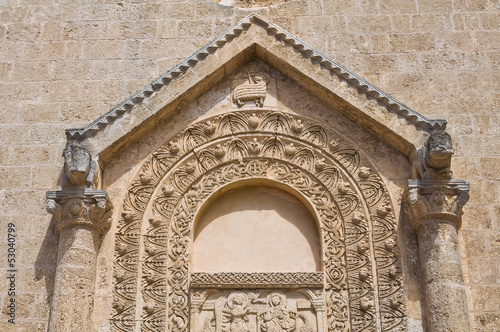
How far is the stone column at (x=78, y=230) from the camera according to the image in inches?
340

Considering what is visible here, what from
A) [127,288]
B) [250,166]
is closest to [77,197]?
[127,288]

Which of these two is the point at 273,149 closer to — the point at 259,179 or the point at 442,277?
the point at 259,179

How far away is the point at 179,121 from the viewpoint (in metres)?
10.0

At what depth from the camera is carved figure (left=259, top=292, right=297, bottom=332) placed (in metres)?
8.84

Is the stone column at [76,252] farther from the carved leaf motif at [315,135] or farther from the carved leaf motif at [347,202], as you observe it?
the carved leaf motif at [347,202]

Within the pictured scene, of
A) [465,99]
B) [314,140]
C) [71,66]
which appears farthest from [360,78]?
[71,66]

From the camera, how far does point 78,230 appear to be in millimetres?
8969

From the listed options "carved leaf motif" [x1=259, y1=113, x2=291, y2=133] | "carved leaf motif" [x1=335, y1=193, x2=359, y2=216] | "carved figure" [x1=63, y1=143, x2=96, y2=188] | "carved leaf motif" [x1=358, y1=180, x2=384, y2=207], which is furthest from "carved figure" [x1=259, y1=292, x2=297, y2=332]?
"carved figure" [x1=63, y1=143, x2=96, y2=188]

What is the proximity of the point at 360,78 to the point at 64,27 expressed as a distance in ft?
15.3

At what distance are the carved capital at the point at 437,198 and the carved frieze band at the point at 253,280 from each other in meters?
1.49

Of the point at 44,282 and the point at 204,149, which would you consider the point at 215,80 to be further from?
the point at 44,282

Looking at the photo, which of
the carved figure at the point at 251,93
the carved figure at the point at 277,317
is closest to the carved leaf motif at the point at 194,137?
the carved figure at the point at 251,93

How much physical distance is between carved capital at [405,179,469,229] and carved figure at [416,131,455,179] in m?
0.10

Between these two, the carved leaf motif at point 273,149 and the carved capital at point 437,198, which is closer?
the carved capital at point 437,198
